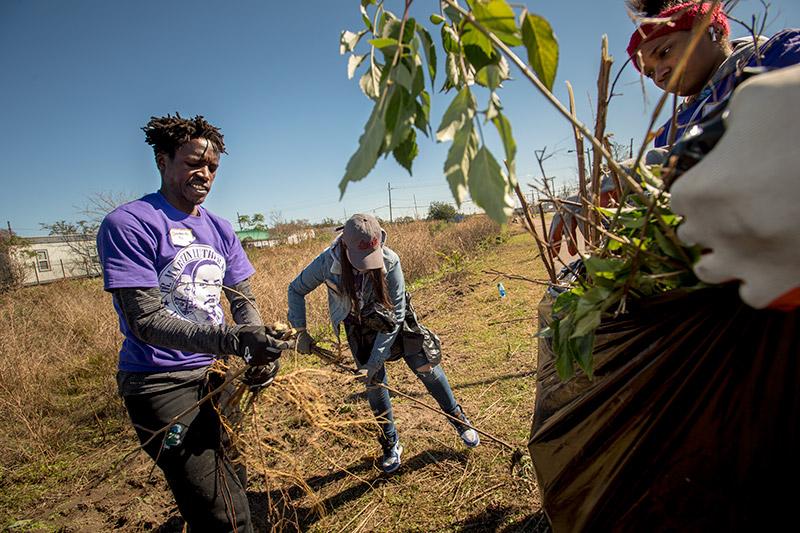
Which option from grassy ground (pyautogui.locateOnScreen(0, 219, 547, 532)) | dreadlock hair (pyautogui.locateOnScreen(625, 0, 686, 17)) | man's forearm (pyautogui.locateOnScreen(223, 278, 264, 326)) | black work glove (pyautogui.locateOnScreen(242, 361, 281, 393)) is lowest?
grassy ground (pyautogui.locateOnScreen(0, 219, 547, 532))

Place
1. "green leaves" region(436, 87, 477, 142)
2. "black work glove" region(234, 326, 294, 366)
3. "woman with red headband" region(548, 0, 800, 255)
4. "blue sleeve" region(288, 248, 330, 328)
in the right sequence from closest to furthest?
"green leaves" region(436, 87, 477, 142), "woman with red headband" region(548, 0, 800, 255), "black work glove" region(234, 326, 294, 366), "blue sleeve" region(288, 248, 330, 328)

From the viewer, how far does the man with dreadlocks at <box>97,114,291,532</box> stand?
1.52 m

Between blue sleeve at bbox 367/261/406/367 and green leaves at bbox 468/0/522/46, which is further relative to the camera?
blue sleeve at bbox 367/261/406/367

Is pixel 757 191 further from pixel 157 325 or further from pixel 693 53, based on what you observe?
pixel 157 325

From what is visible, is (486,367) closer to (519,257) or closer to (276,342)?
(276,342)

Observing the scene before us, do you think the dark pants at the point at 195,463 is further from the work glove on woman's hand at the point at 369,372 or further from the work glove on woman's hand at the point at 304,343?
the work glove on woman's hand at the point at 369,372

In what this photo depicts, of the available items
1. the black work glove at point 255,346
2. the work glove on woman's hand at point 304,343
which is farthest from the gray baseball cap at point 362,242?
the black work glove at point 255,346

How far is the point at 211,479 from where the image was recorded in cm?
158

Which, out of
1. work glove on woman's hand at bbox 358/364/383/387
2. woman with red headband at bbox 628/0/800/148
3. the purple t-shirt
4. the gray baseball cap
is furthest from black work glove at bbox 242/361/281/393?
woman with red headband at bbox 628/0/800/148

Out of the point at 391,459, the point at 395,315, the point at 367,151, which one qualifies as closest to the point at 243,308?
the point at 395,315

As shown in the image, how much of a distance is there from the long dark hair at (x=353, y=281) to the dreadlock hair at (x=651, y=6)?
5.75 feet

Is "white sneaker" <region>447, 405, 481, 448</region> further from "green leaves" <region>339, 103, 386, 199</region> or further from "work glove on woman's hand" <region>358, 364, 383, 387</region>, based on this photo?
"green leaves" <region>339, 103, 386, 199</region>

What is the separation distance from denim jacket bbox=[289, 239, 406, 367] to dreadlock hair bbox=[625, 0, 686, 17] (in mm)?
1667

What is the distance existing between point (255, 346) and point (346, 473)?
169 cm
